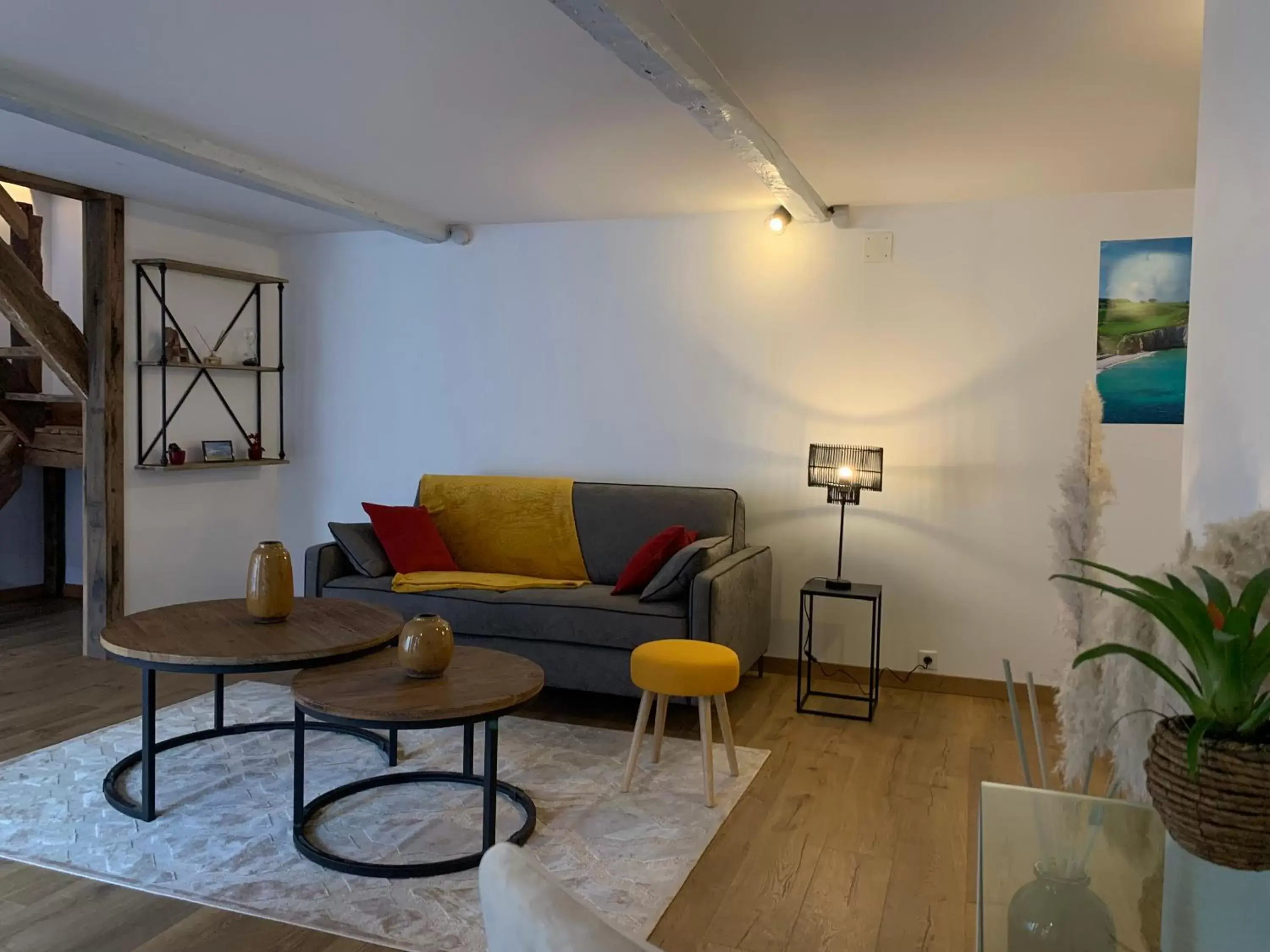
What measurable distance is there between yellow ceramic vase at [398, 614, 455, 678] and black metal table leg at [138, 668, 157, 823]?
0.81 m

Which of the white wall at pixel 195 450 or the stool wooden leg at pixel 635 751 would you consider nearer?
the stool wooden leg at pixel 635 751

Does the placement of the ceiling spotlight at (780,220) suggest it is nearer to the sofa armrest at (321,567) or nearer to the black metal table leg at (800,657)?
the black metal table leg at (800,657)

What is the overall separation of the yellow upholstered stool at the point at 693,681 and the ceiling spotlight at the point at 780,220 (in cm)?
220

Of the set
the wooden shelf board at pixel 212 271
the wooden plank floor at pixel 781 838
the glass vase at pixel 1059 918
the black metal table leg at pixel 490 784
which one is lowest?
the wooden plank floor at pixel 781 838

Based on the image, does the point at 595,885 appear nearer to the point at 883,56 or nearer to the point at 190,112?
the point at 883,56

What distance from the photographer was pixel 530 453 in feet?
17.3

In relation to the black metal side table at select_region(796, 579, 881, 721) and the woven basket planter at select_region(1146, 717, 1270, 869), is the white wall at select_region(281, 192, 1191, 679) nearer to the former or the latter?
the black metal side table at select_region(796, 579, 881, 721)

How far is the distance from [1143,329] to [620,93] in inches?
101

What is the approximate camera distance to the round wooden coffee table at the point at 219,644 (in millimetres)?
2717

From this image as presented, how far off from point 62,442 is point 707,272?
401 cm

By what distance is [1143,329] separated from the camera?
4148mm

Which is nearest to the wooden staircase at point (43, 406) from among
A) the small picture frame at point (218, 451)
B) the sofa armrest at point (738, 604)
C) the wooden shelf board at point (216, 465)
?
the wooden shelf board at point (216, 465)

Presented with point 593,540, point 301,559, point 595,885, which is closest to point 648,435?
point 593,540

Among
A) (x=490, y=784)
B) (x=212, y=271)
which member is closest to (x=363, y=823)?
(x=490, y=784)
